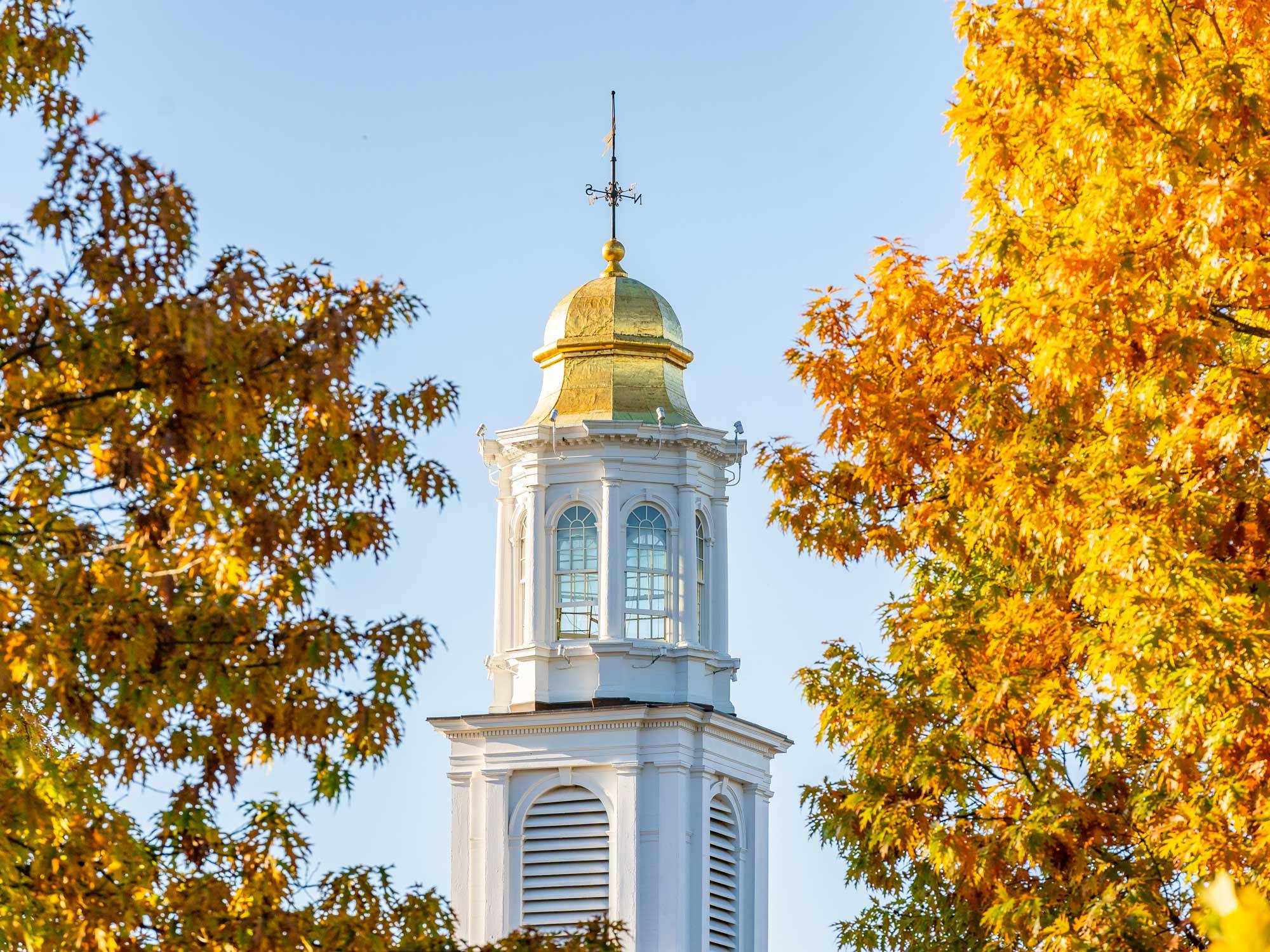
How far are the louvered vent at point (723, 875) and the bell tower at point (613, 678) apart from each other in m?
0.04

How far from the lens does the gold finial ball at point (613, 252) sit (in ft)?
113

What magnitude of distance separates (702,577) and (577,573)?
6.24 ft

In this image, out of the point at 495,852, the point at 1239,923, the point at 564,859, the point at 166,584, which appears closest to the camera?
the point at 1239,923

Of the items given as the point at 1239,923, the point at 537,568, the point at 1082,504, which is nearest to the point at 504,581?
the point at 537,568

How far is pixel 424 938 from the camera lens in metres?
Answer: 12.0

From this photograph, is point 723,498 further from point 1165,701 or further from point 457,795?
point 1165,701

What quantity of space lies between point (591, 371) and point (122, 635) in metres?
23.8

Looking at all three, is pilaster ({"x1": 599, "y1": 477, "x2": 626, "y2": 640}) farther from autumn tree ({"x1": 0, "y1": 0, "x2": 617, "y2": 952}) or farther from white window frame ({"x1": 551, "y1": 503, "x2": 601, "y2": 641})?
autumn tree ({"x1": 0, "y1": 0, "x2": 617, "y2": 952})

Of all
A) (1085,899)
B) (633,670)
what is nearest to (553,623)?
(633,670)

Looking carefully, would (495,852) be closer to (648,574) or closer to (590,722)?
(590,722)

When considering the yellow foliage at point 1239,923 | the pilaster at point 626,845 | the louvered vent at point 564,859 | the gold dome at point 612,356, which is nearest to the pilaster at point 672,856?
the pilaster at point 626,845

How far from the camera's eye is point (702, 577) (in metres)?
34.1

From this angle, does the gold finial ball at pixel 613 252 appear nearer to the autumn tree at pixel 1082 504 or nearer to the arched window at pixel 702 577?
the arched window at pixel 702 577

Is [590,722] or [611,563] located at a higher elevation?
[611,563]
